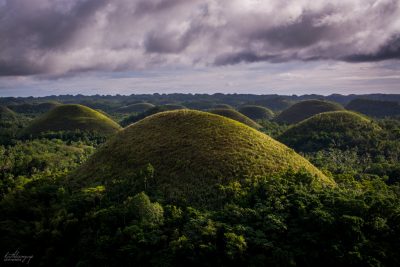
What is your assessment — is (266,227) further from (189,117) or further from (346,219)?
(189,117)

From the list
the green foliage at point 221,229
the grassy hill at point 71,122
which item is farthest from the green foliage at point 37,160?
the grassy hill at point 71,122

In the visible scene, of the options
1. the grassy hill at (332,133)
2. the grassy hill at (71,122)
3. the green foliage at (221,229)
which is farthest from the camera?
the grassy hill at (71,122)

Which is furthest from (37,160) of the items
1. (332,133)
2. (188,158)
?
(332,133)

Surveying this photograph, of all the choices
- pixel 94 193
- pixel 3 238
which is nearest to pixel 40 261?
pixel 3 238

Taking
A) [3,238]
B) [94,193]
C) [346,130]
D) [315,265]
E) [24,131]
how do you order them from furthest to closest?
[24,131]
[346,130]
[94,193]
[3,238]
[315,265]
